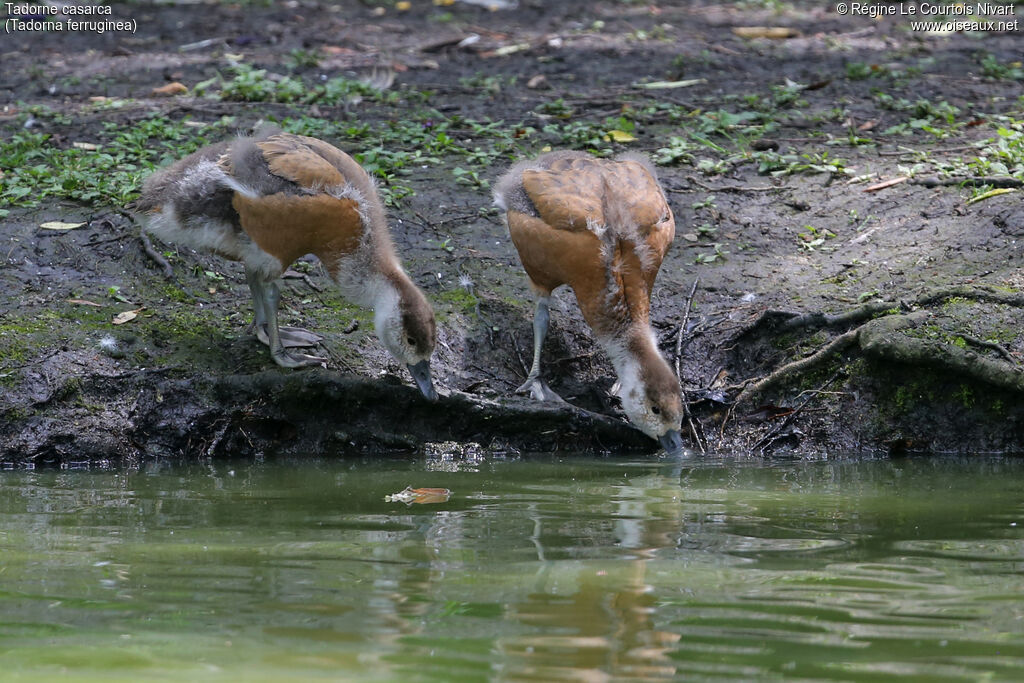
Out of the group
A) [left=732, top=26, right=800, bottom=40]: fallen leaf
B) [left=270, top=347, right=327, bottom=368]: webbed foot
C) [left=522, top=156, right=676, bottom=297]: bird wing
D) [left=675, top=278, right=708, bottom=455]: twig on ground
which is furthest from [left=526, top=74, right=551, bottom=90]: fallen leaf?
[left=270, top=347, right=327, bottom=368]: webbed foot

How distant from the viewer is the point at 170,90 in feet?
38.8

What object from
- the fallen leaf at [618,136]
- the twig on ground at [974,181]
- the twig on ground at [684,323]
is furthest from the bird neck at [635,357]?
the fallen leaf at [618,136]

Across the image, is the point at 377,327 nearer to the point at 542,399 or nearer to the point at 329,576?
the point at 542,399

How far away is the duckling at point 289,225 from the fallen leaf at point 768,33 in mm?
8185

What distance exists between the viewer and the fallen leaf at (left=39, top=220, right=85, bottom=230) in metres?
8.38

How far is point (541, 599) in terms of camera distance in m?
3.97

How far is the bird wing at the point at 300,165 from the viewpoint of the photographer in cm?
720

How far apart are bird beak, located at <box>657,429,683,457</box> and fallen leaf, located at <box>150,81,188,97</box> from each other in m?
6.97

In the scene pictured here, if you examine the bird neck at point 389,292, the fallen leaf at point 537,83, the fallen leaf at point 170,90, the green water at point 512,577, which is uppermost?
the fallen leaf at point 537,83

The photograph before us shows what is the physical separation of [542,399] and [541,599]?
358cm

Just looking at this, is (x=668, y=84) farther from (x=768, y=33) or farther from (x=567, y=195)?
(x=567, y=195)

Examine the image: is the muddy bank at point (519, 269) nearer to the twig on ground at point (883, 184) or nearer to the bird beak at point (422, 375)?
the twig on ground at point (883, 184)

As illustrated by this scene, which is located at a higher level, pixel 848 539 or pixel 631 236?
pixel 631 236

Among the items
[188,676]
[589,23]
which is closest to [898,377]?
[188,676]
